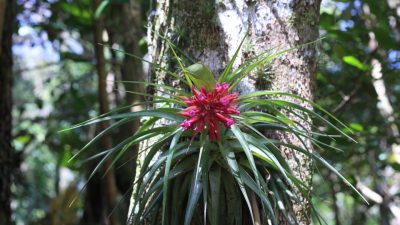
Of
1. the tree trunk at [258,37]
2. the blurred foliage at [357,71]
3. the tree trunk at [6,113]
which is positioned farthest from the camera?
the tree trunk at [6,113]

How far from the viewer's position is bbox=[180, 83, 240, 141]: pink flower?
5.07 feet

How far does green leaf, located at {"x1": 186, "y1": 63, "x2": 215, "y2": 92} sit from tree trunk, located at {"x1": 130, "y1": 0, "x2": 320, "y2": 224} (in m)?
0.27

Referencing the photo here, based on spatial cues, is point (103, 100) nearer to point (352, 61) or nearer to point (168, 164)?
point (352, 61)

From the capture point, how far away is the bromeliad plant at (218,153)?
1.56 meters

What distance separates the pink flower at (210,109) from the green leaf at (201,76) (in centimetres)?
3

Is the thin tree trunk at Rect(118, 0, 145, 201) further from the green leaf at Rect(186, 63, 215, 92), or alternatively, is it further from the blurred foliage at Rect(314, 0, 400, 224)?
the green leaf at Rect(186, 63, 215, 92)

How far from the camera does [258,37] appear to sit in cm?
190

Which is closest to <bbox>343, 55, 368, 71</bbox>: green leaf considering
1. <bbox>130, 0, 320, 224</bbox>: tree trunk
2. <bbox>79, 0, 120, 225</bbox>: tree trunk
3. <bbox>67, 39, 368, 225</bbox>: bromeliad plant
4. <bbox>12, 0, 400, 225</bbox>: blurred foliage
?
<bbox>12, 0, 400, 225</bbox>: blurred foliage

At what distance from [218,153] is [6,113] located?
265 cm

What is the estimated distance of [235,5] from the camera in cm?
195

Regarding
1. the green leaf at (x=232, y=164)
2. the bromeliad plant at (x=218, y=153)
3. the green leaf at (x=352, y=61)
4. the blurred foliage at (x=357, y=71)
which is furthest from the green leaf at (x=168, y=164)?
the green leaf at (x=352, y=61)

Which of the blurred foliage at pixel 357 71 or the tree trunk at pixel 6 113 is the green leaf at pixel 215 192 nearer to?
the blurred foliage at pixel 357 71

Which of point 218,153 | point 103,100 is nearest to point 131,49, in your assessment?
point 103,100

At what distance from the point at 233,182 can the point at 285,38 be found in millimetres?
585
